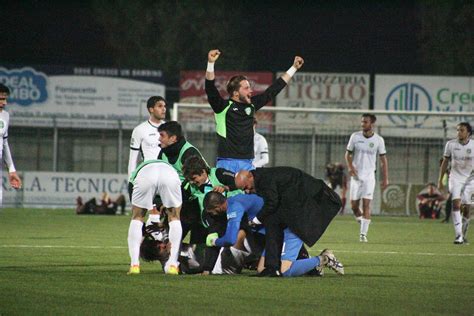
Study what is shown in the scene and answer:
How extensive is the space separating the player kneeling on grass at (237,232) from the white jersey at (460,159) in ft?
28.0

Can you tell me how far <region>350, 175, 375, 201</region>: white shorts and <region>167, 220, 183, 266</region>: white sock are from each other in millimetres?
9816

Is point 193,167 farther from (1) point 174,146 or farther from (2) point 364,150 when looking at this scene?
(2) point 364,150

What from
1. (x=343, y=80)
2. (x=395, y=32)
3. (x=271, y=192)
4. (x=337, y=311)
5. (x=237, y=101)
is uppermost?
(x=395, y=32)

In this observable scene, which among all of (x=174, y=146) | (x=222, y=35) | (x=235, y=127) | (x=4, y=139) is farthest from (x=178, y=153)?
(x=222, y=35)

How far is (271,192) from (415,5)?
4897 centimetres

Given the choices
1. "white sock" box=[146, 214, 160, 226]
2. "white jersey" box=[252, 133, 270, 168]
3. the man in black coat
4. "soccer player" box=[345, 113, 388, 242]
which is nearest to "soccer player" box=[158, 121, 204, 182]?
"white sock" box=[146, 214, 160, 226]

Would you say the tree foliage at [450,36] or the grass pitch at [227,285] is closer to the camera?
the grass pitch at [227,285]

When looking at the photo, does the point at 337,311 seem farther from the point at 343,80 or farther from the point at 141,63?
the point at 141,63

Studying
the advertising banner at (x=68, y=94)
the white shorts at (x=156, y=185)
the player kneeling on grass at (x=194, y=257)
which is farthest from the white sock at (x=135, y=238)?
the advertising banner at (x=68, y=94)

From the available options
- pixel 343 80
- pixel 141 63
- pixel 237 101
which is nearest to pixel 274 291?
pixel 237 101

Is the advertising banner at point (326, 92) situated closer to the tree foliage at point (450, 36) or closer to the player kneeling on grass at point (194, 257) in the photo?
the tree foliage at point (450, 36)

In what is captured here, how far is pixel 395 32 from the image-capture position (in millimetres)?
62375

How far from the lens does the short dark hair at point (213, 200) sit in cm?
1276

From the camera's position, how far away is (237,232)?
A: 41.5 feet
